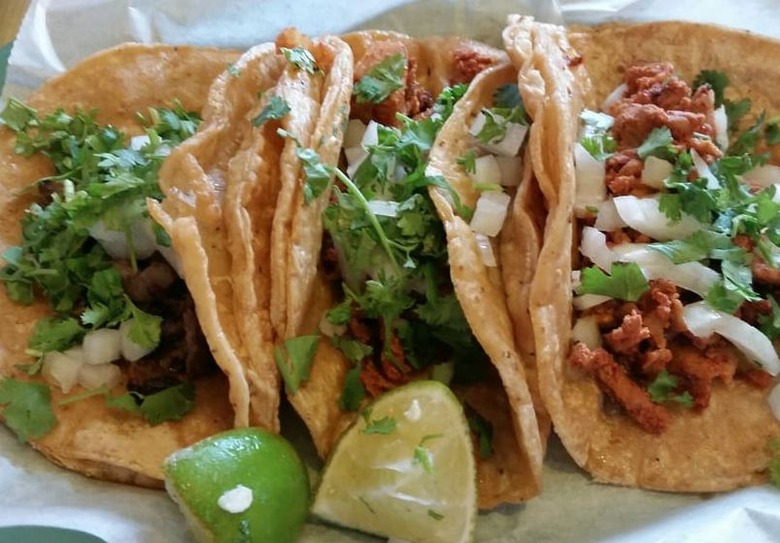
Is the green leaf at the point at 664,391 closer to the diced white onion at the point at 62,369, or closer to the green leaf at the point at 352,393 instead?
the green leaf at the point at 352,393

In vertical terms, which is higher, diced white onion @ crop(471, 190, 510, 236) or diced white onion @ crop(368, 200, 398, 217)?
diced white onion @ crop(471, 190, 510, 236)

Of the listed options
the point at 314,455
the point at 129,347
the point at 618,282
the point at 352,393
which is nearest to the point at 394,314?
the point at 352,393

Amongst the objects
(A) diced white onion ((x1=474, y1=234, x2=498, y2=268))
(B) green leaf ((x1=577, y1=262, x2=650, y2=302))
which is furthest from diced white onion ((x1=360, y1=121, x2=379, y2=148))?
(B) green leaf ((x1=577, y1=262, x2=650, y2=302))

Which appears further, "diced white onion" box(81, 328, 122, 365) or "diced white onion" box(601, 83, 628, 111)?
"diced white onion" box(601, 83, 628, 111)

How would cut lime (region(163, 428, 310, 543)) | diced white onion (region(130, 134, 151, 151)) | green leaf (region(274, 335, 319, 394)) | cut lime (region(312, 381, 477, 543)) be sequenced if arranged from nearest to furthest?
cut lime (region(163, 428, 310, 543)) → cut lime (region(312, 381, 477, 543)) → green leaf (region(274, 335, 319, 394)) → diced white onion (region(130, 134, 151, 151))

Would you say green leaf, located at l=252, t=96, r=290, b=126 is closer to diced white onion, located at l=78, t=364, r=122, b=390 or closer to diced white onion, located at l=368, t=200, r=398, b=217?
diced white onion, located at l=368, t=200, r=398, b=217

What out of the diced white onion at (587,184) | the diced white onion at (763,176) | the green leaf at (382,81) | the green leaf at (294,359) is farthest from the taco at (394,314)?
the diced white onion at (763,176)

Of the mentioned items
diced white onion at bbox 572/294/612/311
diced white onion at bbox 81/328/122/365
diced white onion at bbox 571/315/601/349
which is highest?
diced white onion at bbox 572/294/612/311

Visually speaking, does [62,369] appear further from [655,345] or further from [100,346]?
[655,345]

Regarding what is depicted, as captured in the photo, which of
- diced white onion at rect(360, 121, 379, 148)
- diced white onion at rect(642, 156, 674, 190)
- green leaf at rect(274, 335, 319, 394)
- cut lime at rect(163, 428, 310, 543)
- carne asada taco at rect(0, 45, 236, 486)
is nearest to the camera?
cut lime at rect(163, 428, 310, 543)
